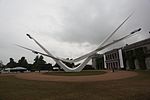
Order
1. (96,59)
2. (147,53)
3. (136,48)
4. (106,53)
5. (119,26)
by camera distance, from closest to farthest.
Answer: (119,26)
(147,53)
(136,48)
(106,53)
(96,59)

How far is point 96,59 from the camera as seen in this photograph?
67.9 meters

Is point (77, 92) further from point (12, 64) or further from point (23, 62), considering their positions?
point (12, 64)

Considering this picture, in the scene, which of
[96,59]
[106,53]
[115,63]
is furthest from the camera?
[96,59]

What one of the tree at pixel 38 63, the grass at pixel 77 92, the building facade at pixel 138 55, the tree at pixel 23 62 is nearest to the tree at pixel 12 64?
the tree at pixel 23 62

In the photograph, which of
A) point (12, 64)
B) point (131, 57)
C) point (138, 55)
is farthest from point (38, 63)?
point (138, 55)

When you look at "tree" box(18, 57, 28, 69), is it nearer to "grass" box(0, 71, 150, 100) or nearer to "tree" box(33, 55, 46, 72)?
"tree" box(33, 55, 46, 72)

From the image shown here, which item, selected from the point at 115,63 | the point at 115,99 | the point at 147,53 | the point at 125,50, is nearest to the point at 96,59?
the point at 115,63

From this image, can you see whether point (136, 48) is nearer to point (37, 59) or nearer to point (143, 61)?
point (143, 61)

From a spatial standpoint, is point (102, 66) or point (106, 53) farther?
point (102, 66)

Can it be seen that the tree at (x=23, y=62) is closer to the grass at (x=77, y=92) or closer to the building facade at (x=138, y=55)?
the building facade at (x=138, y=55)

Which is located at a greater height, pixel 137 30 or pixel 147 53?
pixel 137 30

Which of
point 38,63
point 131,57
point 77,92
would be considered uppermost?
point 38,63

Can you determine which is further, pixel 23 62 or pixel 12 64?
pixel 12 64

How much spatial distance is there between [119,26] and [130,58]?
16.6m
